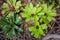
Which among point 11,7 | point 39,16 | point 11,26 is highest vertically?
point 11,7

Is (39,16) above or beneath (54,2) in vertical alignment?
beneath

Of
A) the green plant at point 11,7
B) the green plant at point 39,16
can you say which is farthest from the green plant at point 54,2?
the green plant at point 11,7

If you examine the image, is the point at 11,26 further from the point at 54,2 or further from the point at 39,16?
the point at 54,2

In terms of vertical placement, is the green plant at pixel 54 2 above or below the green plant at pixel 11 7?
above

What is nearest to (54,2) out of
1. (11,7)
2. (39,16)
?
(39,16)

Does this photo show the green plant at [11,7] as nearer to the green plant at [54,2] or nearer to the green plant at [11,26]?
the green plant at [11,26]
